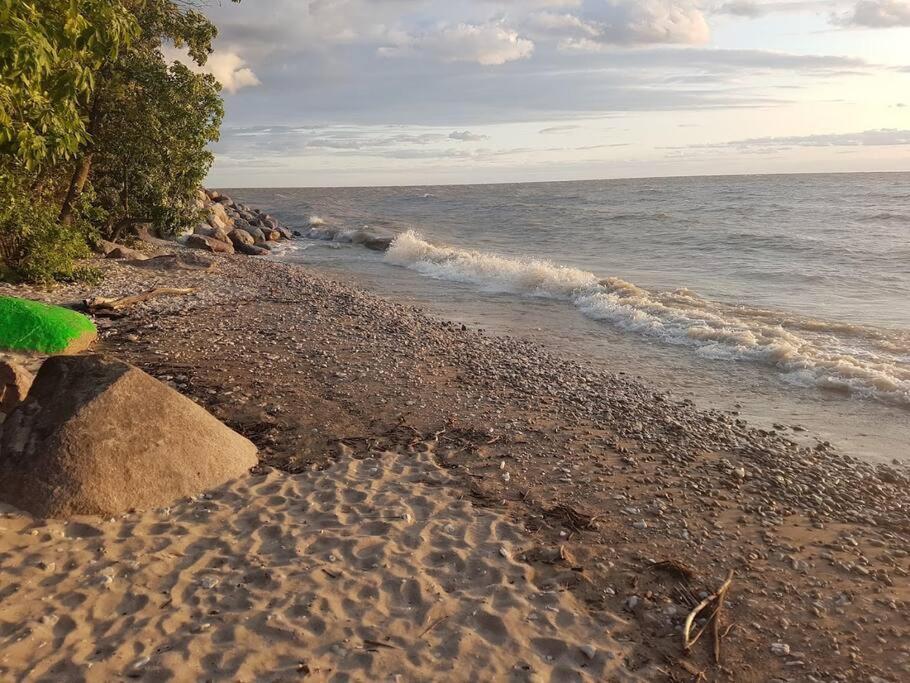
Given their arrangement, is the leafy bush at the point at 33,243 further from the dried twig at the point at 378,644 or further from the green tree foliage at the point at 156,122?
the dried twig at the point at 378,644

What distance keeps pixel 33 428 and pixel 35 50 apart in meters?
3.42

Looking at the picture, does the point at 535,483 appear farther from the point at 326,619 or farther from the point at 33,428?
the point at 33,428

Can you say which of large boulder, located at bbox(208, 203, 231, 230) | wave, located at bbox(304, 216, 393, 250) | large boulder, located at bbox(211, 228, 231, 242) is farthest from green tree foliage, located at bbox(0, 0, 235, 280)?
wave, located at bbox(304, 216, 393, 250)

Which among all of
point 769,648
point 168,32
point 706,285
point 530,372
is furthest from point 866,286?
point 168,32

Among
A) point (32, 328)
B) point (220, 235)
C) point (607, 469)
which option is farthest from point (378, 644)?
point (220, 235)

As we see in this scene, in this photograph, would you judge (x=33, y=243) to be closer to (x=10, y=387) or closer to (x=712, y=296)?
(x=10, y=387)

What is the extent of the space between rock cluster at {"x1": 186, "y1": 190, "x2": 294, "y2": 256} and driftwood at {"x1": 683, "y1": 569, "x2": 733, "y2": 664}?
1846cm

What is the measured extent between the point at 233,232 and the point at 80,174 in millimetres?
13115

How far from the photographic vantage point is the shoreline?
17.4ft

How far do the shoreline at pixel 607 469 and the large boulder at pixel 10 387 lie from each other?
2.31m

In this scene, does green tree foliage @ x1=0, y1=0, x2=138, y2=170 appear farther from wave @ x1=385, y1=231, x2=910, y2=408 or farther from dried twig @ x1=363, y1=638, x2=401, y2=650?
wave @ x1=385, y1=231, x2=910, y2=408

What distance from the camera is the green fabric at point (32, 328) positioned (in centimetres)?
983

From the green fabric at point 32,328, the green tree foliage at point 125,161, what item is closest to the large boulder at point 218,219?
the green tree foliage at point 125,161

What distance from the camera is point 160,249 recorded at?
70.9ft
